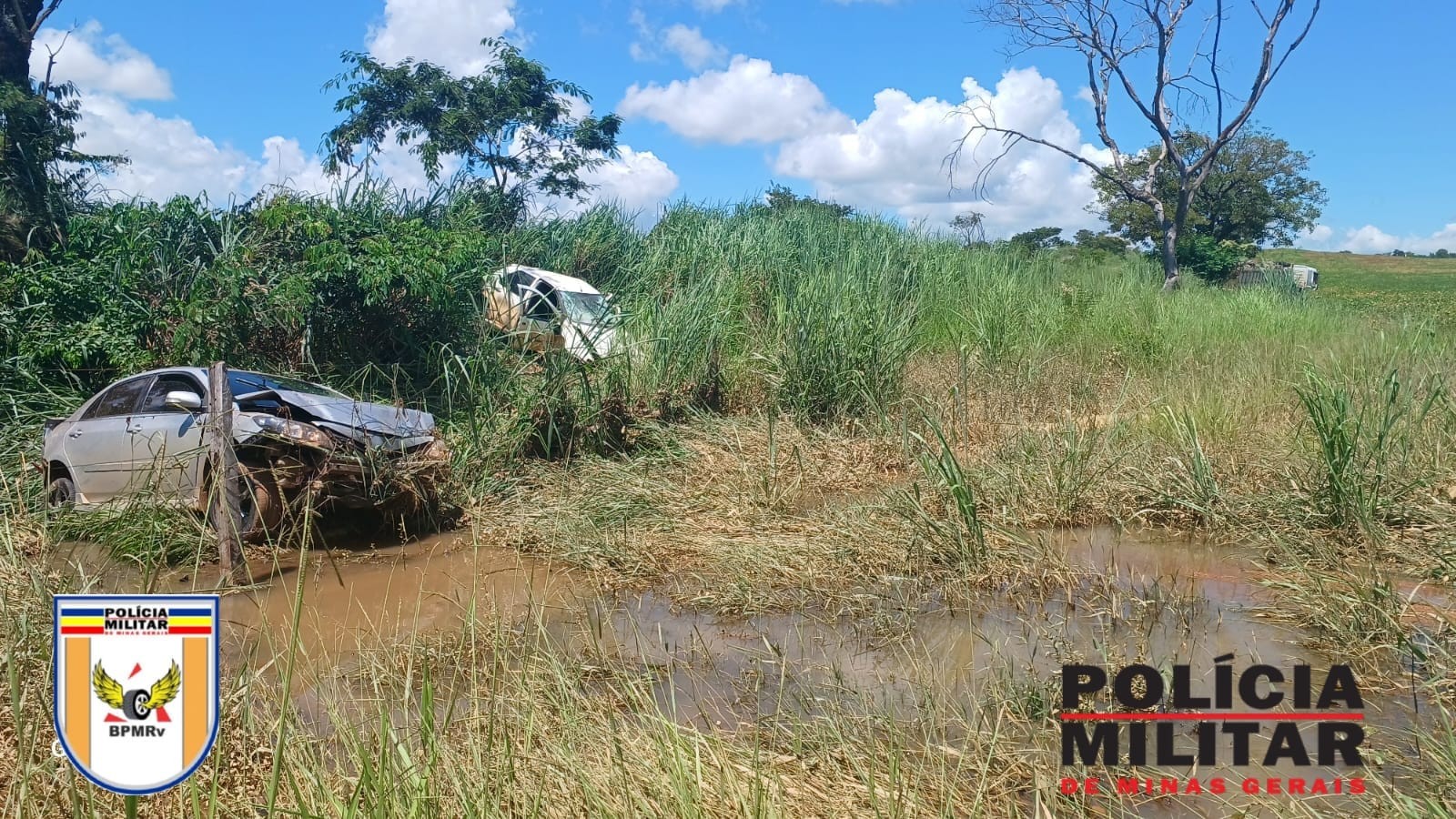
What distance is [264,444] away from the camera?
686 cm

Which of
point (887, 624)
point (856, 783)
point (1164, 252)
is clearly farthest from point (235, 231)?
point (1164, 252)

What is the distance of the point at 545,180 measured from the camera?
64.4ft

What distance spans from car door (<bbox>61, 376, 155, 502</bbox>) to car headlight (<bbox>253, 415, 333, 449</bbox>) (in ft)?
4.24

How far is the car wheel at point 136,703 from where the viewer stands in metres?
1.89

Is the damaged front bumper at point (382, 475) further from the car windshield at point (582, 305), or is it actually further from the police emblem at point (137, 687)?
the police emblem at point (137, 687)

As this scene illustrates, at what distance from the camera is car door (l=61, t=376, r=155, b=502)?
730 cm

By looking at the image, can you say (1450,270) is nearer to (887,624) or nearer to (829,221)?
(829,221)

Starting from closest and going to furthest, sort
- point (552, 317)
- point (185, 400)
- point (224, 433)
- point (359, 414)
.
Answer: point (224, 433) < point (185, 400) < point (359, 414) < point (552, 317)

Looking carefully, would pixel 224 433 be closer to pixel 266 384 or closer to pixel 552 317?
pixel 266 384

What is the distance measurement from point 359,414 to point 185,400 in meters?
1.27

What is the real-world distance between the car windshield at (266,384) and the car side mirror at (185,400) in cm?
25

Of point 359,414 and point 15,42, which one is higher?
point 15,42

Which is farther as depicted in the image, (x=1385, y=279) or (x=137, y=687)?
(x=1385, y=279)

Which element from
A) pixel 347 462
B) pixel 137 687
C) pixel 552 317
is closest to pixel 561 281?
pixel 552 317
